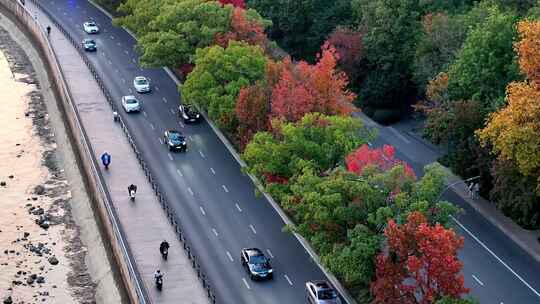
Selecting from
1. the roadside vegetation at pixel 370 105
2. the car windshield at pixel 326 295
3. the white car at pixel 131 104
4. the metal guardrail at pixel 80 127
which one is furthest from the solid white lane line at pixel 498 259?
the white car at pixel 131 104

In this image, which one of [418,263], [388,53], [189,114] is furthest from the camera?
[388,53]

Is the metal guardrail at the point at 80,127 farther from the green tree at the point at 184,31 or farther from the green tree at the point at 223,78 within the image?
the green tree at the point at 223,78

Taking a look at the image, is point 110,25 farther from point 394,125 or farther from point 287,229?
point 287,229

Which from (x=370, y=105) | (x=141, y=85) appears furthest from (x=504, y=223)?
(x=141, y=85)

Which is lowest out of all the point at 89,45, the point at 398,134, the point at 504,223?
the point at 89,45

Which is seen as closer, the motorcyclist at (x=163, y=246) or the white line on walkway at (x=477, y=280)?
the white line on walkway at (x=477, y=280)

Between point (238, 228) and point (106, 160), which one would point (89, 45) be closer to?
point (106, 160)

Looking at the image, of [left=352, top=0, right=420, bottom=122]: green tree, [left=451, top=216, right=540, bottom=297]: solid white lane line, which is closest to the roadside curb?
[left=451, top=216, right=540, bottom=297]: solid white lane line

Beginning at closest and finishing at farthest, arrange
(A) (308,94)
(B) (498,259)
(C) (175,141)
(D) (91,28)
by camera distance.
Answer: (B) (498,259) → (A) (308,94) → (C) (175,141) → (D) (91,28)
